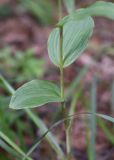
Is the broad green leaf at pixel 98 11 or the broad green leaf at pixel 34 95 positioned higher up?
the broad green leaf at pixel 98 11

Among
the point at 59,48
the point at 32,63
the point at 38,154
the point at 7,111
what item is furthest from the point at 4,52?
the point at 59,48

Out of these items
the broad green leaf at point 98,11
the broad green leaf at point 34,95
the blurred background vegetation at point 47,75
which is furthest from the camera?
the blurred background vegetation at point 47,75

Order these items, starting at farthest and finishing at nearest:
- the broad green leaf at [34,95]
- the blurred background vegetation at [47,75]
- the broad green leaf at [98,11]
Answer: the blurred background vegetation at [47,75] < the broad green leaf at [34,95] < the broad green leaf at [98,11]

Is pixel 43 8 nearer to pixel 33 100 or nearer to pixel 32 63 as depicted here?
pixel 32 63

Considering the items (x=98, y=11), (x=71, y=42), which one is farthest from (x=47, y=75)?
(x=98, y=11)

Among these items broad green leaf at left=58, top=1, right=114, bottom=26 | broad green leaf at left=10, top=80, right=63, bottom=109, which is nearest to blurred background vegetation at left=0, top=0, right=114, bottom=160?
broad green leaf at left=10, top=80, right=63, bottom=109

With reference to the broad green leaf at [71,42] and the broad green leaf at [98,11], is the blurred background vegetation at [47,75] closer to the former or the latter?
the broad green leaf at [71,42]

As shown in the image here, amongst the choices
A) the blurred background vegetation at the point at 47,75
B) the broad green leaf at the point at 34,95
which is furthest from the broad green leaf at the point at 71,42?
the blurred background vegetation at the point at 47,75

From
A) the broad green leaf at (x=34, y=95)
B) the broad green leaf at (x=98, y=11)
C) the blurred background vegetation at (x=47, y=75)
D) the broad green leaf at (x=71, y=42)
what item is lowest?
the blurred background vegetation at (x=47, y=75)
